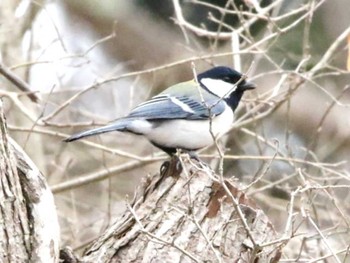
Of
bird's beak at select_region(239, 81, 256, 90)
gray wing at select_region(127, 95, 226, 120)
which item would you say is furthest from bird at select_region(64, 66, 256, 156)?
bird's beak at select_region(239, 81, 256, 90)

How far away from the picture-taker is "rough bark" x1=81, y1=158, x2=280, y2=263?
2.73 metres

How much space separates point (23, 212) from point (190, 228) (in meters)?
0.47

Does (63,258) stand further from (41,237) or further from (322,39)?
(322,39)

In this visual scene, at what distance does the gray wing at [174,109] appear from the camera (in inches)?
152

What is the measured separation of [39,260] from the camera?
2559 mm

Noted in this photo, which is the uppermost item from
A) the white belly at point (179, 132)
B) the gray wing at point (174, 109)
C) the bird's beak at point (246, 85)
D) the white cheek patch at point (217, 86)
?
the white cheek patch at point (217, 86)

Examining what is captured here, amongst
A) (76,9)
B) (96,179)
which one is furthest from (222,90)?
(76,9)

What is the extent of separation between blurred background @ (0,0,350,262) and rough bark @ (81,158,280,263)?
1224mm

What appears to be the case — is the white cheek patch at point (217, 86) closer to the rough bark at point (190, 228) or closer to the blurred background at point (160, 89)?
the blurred background at point (160, 89)

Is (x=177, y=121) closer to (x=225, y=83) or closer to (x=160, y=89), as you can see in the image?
(x=225, y=83)

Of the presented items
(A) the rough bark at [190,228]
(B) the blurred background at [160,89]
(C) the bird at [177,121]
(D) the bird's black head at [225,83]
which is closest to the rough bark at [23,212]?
(A) the rough bark at [190,228]

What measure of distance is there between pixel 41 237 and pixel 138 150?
9.84 ft

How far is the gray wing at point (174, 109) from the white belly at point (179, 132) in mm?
23

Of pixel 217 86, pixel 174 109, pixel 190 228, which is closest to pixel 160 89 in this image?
pixel 217 86
